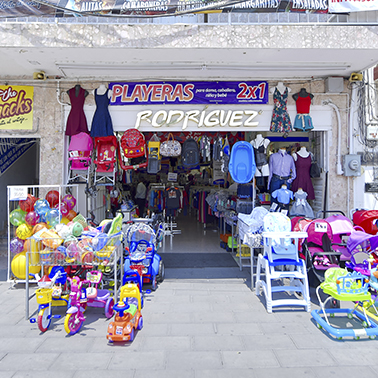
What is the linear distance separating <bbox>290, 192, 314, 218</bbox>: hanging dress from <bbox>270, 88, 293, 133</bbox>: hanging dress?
1.43 meters

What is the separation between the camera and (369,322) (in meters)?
3.81

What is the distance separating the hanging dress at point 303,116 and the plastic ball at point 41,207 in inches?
205

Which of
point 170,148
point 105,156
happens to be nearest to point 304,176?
point 170,148

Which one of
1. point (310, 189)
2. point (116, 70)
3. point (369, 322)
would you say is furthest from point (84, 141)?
point (369, 322)

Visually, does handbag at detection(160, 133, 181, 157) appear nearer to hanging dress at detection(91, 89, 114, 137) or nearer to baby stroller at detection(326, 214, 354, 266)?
hanging dress at detection(91, 89, 114, 137)

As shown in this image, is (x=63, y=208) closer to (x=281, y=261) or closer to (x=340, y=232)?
(x=281, y=261)

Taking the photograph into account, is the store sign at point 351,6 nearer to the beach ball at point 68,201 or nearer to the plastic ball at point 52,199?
the beach ball at point 68,201

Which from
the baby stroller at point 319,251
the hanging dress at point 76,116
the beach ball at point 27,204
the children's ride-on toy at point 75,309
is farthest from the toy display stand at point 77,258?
the baby stroller at point 319,251

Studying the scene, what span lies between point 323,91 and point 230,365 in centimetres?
589

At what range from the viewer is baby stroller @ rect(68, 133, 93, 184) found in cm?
631

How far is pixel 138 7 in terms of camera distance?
526 centimetres

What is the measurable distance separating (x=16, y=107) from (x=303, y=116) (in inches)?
240

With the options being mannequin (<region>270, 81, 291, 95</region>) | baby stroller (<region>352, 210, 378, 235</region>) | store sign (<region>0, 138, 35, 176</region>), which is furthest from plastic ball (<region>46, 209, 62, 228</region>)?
baby stroller (<region>352, 210, 378, 235</region>)

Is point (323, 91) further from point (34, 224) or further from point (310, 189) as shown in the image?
point (34, 224)
